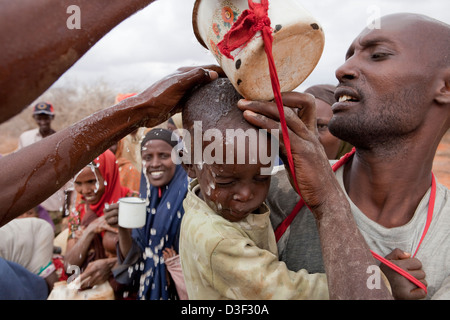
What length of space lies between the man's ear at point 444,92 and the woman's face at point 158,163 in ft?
9.58

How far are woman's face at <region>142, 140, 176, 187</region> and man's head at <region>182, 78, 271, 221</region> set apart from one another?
93.3 inches

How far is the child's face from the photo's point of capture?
166cm

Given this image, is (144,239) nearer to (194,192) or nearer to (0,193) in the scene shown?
(194,192)

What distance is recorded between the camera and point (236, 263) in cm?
153

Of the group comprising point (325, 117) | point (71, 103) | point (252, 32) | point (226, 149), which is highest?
point (71, 103)

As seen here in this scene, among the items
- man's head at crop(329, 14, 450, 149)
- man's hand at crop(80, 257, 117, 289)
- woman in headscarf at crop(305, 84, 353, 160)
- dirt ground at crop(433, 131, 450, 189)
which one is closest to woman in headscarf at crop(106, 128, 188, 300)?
man's hand at crop(80, 257, 117, 289)

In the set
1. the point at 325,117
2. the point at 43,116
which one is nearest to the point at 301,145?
the point at 325,117

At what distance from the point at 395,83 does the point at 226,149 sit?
0.89m

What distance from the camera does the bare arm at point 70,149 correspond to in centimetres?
153

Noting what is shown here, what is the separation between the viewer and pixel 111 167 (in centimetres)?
451

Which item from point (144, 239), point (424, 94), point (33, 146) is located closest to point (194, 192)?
point (33, 146)

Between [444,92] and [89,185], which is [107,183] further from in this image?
[444,92]

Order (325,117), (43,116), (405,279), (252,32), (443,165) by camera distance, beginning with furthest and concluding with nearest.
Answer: (443,165) < (43,116) < (325,117) < (405,279) < (252,32)

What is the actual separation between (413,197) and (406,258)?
46 centimetres
